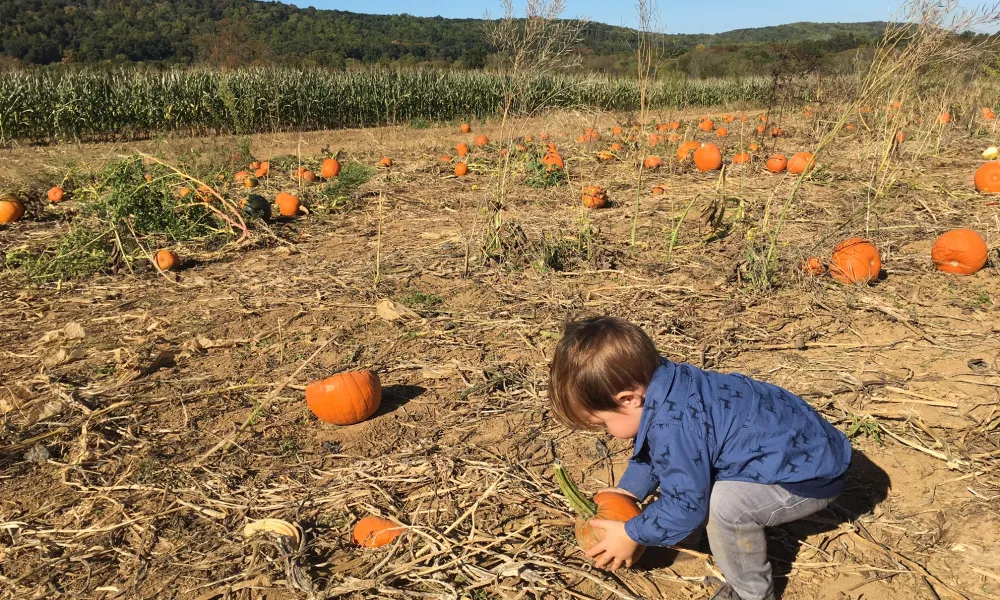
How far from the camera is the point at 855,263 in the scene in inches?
181

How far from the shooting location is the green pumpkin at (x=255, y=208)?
283 inches

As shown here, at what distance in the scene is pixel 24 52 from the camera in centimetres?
5512

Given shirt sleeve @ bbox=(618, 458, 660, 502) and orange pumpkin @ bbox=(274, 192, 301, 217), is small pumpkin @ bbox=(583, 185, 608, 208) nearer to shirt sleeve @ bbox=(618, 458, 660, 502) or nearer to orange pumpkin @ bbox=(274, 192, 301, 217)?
orange pumpkin @ bbox=(274, 192, 301, 217)

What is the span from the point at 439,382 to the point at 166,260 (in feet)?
11.6

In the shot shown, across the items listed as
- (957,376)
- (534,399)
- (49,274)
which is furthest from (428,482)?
(49,274)

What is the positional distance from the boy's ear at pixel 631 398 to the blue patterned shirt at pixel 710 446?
0.03 metres

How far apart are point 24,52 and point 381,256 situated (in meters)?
66.2

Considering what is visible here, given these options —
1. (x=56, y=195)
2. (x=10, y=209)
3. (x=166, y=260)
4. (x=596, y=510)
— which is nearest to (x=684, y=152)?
(x=166, y=260)

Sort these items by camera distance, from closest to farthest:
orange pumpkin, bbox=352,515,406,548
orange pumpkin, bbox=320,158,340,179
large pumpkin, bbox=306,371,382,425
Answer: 1. orange pumpkin, bbox=352,515,406,548
2. large pumpkin, bbox=306,371,382,425
3. orange pumpkin, bbox=320,158,340,179

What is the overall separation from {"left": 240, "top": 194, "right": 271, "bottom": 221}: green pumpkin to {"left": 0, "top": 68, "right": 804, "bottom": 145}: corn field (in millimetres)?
8645

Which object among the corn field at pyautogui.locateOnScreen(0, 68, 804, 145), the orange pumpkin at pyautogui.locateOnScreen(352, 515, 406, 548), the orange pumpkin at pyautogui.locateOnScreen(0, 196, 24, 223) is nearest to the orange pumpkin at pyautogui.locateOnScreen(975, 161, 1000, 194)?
the orange pumpkin at pyautogui.locateOnScreen(352, 515, 406, 548)

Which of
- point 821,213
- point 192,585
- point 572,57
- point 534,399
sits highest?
point 572,57

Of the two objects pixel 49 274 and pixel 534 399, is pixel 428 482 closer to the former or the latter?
pixel 534 399

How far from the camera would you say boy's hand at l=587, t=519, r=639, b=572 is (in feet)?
7.09
